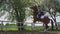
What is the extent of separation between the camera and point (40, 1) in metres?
15.7

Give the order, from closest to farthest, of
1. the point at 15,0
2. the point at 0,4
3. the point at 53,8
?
the point at 15,0, the point at 0,4, the point at 53,8

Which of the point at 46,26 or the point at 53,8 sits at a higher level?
the point at 53,8

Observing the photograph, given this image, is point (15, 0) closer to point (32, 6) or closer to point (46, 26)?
point (32, 6)

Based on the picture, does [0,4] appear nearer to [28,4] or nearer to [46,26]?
[28,4]

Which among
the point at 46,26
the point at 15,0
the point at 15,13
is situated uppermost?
the point at 15,0

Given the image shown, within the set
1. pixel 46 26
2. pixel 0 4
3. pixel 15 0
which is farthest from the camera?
pixel 0 4

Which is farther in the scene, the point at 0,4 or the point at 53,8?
the point at 53,8

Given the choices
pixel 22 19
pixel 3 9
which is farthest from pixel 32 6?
pixel 3 9

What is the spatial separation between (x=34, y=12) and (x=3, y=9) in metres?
2.68

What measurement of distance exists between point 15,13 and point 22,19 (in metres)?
0.78

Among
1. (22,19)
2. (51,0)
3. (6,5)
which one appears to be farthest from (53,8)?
(6,5)

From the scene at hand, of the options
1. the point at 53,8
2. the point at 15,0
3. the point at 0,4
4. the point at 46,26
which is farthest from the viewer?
the point at 53,8

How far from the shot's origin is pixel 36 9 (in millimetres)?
15195

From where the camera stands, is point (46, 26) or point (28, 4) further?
point (28, 4)
